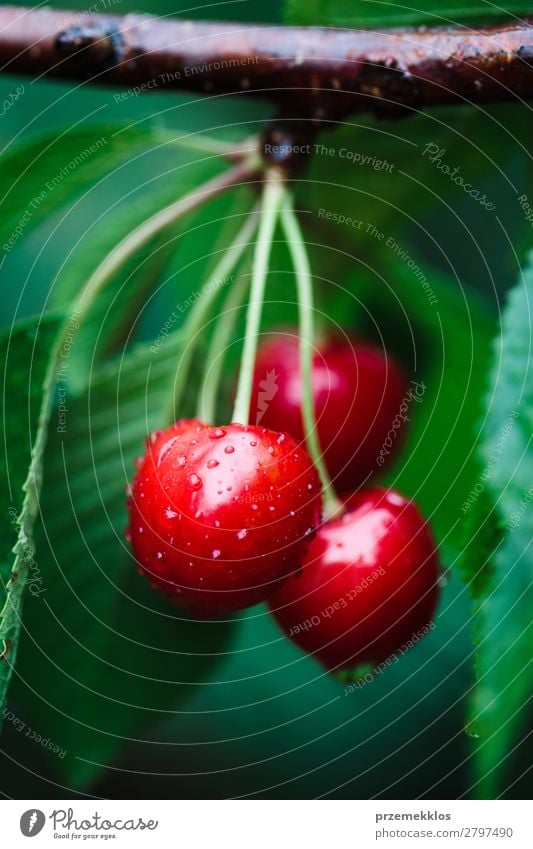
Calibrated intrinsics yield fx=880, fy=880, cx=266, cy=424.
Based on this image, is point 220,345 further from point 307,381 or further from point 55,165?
point 55,165

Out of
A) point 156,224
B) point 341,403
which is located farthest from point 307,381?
point 156,224

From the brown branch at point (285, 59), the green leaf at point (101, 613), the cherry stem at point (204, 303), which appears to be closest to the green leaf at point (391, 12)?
the brown branch at point (285, 59)

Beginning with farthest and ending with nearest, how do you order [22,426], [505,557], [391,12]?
[391,12], [22,426], [505,557]

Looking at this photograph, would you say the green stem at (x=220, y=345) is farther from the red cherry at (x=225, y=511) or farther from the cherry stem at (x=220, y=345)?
the red cherry at (x=225, y=511)

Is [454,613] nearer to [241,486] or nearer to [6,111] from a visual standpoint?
[241,486]

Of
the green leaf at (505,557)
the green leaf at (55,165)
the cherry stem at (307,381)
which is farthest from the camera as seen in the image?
the green leaf at (55,165)

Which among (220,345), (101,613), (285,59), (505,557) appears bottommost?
(505,557)
